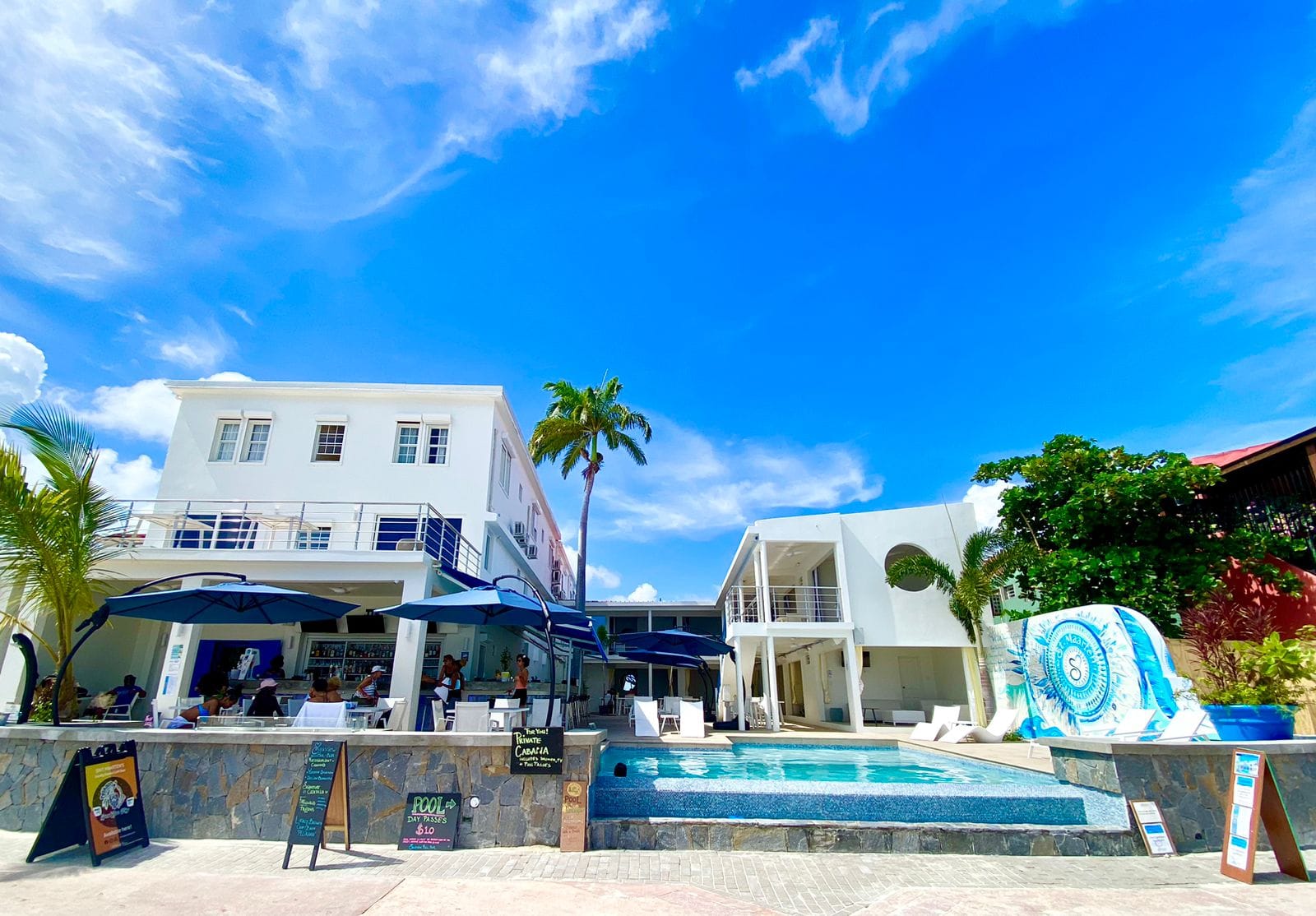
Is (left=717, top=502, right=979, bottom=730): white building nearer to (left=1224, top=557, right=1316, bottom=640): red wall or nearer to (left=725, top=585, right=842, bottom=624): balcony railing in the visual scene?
(left=725, top=585, right=842, bottom=624): balcony railing

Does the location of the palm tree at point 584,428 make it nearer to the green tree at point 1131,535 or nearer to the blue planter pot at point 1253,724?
the green tree at point 1131,535

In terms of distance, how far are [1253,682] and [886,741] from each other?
7.76 metres

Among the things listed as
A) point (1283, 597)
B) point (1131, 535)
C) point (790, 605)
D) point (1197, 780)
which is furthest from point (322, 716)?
point (790, 605)

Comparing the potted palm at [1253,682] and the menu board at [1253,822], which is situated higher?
the potted palm at [1253,682]

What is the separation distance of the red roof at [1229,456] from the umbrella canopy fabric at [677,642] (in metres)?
11.7

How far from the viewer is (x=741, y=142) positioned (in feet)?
38.0

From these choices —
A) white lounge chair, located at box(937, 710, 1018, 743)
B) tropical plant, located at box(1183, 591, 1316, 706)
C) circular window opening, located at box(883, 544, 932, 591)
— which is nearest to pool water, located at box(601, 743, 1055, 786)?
white lounge chair, located at box(937, 710, 1018, 743)

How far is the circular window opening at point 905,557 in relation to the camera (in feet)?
58.9

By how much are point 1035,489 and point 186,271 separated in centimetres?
1807

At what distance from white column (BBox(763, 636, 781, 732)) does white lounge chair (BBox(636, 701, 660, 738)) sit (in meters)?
3.93

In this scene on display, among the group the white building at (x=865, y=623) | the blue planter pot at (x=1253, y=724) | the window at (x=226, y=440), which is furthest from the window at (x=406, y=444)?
the blue planter pot at (x=1253, y=724)

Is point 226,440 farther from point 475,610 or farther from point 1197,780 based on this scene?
point 1197,780

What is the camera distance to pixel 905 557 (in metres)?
18.0

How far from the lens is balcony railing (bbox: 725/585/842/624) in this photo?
1784cm
